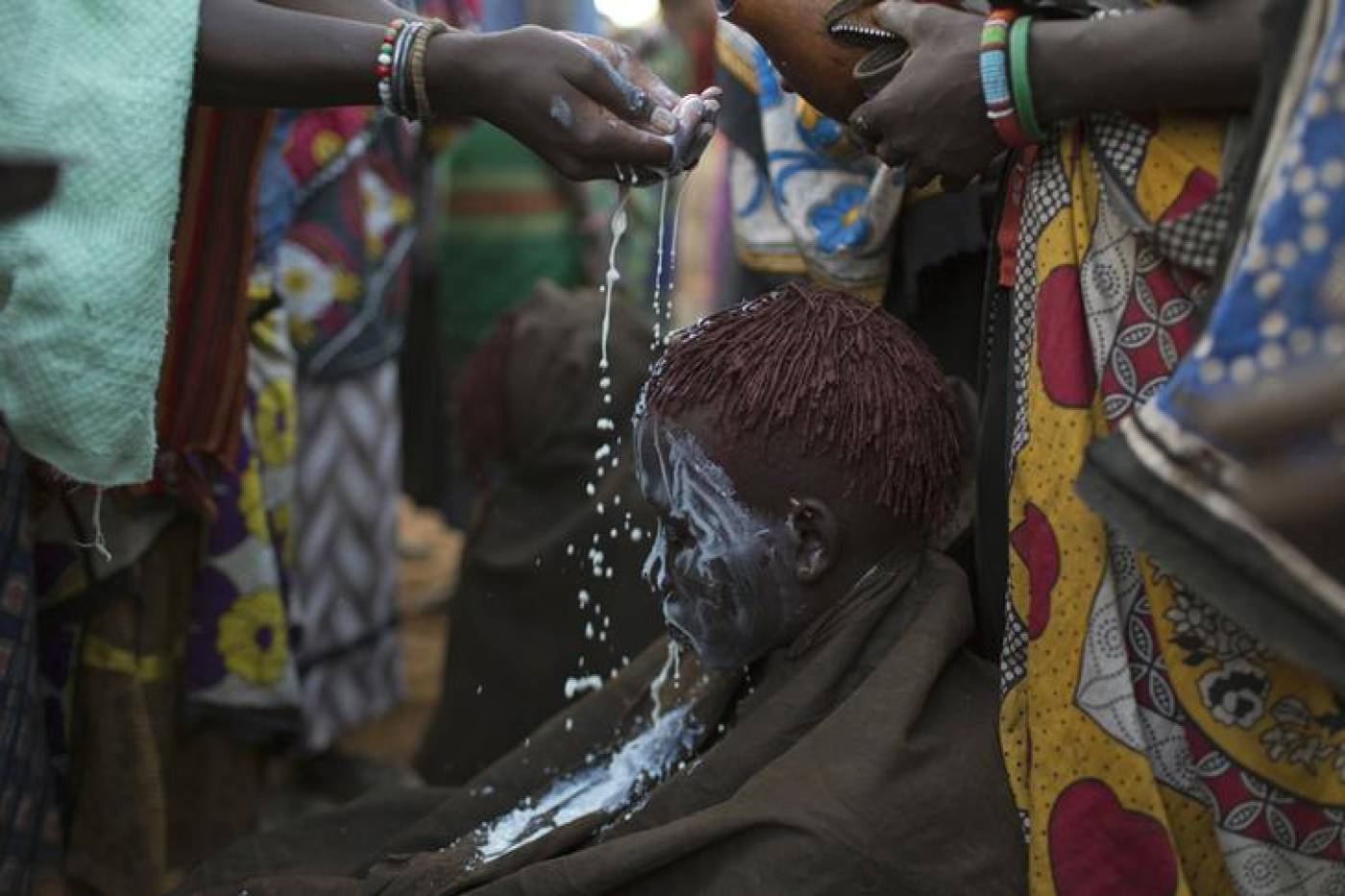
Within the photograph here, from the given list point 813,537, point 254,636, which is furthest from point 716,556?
point 254,636

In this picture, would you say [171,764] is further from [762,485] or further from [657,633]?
[762,485]

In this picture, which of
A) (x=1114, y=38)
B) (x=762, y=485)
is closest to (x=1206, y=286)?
(x=1114, y=38)

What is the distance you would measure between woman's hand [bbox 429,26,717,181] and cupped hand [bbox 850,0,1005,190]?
0.28m

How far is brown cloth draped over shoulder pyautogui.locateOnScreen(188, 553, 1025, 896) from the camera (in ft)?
6.90

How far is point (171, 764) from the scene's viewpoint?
3611 millimetres

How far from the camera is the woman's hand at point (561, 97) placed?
88.6 inches

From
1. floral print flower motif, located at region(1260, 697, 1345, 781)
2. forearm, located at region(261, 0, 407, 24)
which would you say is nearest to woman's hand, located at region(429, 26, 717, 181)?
forearm, located at region(261, 0, 407, 24)

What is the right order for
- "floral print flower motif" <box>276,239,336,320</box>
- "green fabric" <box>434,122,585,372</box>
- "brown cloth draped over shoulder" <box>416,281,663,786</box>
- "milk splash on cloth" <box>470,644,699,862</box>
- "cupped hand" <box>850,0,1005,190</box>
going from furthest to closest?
"green fabric" <box>434,122,585,372</box>, "floral print flower motif" <box>276,239,336,320</box>, "brown cloth draped over shoulder" <box>416,281,663,786</box>, "milk splash on cloth" <box>470,644,699,862</box>, "cupped hand" <box>850,0,1005,190</box>

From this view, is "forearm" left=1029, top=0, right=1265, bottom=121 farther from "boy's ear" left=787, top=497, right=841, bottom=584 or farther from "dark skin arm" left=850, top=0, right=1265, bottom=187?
"boy's ear" left=787, top=497, right=841, bottom=584

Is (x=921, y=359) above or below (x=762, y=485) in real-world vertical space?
above

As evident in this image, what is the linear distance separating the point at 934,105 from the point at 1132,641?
2.24 feet

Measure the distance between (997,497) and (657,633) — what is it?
1.32m

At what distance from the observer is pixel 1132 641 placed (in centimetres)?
206

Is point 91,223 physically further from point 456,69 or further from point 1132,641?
point 1132,641
